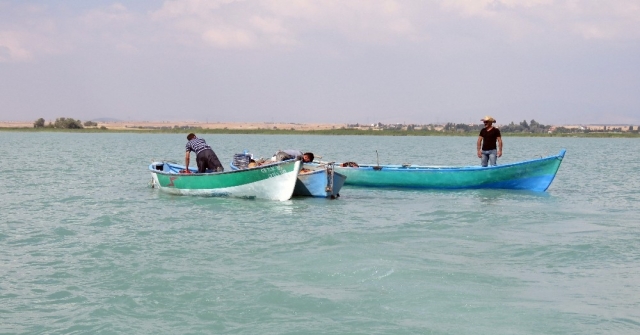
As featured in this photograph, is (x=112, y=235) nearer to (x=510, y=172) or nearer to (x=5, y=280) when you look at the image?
(x=5, y=280)

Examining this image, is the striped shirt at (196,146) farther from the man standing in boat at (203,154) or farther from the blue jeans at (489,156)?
the blue jeans at (489,156)

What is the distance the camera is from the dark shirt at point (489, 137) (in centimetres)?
2214

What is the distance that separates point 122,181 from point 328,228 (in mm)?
15257

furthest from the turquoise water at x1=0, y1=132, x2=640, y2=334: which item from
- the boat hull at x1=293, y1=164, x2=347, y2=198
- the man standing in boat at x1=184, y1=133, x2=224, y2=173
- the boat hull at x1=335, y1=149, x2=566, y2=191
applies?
the boat hull at x1=335, y1=149, x2=566, y2=191

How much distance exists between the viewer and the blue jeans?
74.8 ft

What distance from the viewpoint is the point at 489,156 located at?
23000 mm

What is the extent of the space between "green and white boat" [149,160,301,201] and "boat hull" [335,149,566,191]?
16.6ft

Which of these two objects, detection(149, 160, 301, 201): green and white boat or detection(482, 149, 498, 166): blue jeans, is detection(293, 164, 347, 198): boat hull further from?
detection(482, 149, 498, 166): blue jeans

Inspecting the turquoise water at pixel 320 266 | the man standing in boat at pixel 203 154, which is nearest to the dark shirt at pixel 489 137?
the turquoise water at pixel 320 266

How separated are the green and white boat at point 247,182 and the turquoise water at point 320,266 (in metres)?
0.37

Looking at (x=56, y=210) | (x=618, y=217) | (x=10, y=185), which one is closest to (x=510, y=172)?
(x=618, y=217)

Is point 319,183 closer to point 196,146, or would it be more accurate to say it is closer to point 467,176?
point 196,146

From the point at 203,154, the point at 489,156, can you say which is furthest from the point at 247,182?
the point at 489,156

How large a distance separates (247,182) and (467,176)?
23.4 ft
